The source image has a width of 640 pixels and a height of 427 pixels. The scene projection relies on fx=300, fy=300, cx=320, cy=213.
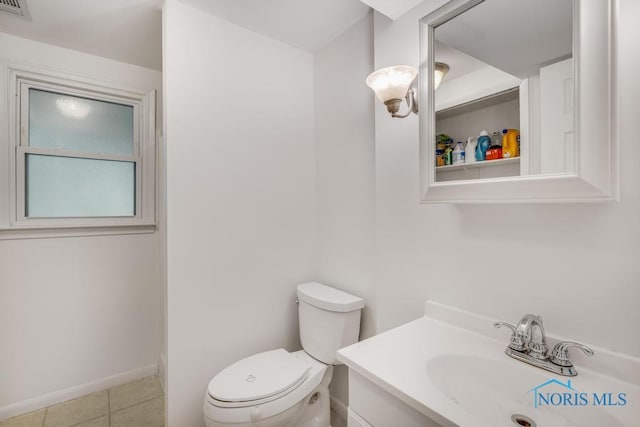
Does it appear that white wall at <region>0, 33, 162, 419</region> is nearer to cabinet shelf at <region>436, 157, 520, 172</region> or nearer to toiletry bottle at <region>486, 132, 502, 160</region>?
cabinet shelf at <region>436, 157, 520, 172</region>

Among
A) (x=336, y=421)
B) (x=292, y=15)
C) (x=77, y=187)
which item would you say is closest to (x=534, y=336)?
(x=336, y=421)

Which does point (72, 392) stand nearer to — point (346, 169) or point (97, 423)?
point (97, 423)

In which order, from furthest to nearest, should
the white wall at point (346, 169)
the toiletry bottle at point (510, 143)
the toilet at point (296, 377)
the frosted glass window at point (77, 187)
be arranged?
the frosted glass window at point (77, 187) → the white wall at point (346, 169) → the toilet at point (296, 377) → the toiletry bottle at point (510, 143)

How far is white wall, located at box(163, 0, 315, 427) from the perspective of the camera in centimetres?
152

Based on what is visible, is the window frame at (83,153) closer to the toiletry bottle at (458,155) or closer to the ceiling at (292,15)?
the ceiling at (292,15)

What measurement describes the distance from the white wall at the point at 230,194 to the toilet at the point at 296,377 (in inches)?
8.1

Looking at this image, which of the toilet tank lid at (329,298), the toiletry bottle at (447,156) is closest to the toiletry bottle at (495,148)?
the toiletry bottle at (447,156)

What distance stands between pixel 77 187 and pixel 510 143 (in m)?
2.51

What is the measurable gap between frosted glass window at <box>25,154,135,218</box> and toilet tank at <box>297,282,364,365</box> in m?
1.56

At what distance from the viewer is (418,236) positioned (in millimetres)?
1302

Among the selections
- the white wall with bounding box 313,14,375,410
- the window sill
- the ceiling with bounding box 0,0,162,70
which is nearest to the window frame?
the window sill

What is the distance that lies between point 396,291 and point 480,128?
2.54 ft

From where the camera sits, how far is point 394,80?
118cm

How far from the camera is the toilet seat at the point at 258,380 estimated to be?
1284 millimetres
